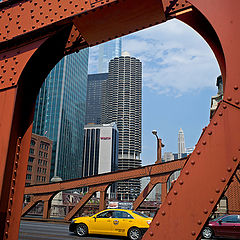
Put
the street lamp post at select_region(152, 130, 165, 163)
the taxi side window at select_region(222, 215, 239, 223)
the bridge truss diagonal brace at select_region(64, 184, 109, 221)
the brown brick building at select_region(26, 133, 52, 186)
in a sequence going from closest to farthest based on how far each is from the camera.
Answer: the taxi side window at select_region(222, 215, 239, 223) → the bridge truss diagonal brace at select_region(64, 184, 109, 221) → the street lamp post at select_region(152, 130, 165, 163) → the brown brick building at select_region(26, 133, 52, 186)

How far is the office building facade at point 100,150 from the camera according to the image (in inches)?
6497

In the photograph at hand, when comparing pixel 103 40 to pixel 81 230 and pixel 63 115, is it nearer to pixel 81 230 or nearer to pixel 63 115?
pixel 81 230

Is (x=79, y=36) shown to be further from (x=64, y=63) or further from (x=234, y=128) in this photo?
(x=64, y=63)

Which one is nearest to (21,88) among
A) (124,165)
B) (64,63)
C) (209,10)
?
(209,10)

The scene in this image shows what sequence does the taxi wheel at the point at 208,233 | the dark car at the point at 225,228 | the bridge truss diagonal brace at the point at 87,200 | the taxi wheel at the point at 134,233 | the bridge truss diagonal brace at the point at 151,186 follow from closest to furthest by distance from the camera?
the taxi wheel at the point at 134,233 → the dark car at the point at 225,228 → the taxi wheel at the point at 208,233 → the bridge truss diagonal brace at the point at 151,186 → the bridge truss diagonal brace at the point at 87,200

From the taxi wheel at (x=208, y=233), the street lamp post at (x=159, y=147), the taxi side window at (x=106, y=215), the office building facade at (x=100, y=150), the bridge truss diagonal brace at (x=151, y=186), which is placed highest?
the office building facade at (x=100, y=150)

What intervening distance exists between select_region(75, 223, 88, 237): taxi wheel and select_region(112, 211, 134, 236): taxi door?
1.46 meters

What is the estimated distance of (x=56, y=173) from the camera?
347 feet

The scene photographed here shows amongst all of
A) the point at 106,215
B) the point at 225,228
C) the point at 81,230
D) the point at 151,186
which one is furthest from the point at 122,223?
the point at 151,186

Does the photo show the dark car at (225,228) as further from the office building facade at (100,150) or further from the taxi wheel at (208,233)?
the office building facade at (100,150)

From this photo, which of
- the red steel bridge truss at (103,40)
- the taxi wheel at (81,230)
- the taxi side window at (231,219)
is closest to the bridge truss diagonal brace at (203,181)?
the red steel bridge truss at (103,40)

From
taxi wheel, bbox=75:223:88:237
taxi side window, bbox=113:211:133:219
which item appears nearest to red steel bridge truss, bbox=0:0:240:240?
taxi side window, bbox=113:211:133:219

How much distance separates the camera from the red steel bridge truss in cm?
226

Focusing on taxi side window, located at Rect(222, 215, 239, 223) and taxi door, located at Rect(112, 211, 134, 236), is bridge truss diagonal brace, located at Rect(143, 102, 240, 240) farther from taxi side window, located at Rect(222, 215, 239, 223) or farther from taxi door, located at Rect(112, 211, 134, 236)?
taxi side window, located at Rect(222, 215, 239, 223)
